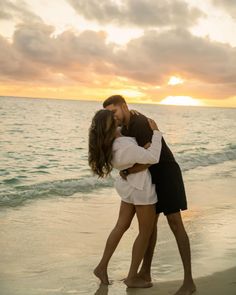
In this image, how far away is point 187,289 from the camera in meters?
4.50

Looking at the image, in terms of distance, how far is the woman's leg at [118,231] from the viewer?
15.4ft

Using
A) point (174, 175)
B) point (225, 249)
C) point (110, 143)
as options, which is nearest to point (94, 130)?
point (110, 143)

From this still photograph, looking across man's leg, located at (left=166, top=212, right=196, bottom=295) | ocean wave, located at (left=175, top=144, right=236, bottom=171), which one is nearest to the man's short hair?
man's leg, located at (left=166, top=212, right=196, bottom=295)

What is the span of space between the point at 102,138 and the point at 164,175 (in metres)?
0.69

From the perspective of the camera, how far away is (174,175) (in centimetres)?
443

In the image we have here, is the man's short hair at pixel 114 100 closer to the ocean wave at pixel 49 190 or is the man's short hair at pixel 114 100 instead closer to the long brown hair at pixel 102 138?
the long brown hair at pixel 102 138

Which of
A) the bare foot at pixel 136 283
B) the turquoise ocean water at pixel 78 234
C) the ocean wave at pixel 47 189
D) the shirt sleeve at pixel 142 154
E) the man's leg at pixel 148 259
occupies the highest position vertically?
the shirt sleeve at pixel 142 154

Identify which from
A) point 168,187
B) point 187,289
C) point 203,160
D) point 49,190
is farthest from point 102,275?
point 203,160

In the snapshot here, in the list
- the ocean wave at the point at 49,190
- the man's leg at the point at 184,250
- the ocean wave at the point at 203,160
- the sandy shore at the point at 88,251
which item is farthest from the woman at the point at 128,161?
the ocean wave at the point at 203,160

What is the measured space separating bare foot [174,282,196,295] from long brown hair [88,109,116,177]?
1.39 meters

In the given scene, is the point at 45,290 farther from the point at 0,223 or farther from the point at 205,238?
the point at 0,223

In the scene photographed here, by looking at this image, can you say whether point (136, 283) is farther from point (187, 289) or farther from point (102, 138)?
point (102, 138)

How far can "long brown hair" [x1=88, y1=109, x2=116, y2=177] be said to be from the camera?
4320 mm

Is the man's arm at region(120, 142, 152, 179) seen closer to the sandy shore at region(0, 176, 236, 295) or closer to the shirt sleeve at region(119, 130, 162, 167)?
the shirt sleeve at region(119, 130, 162, 167)
